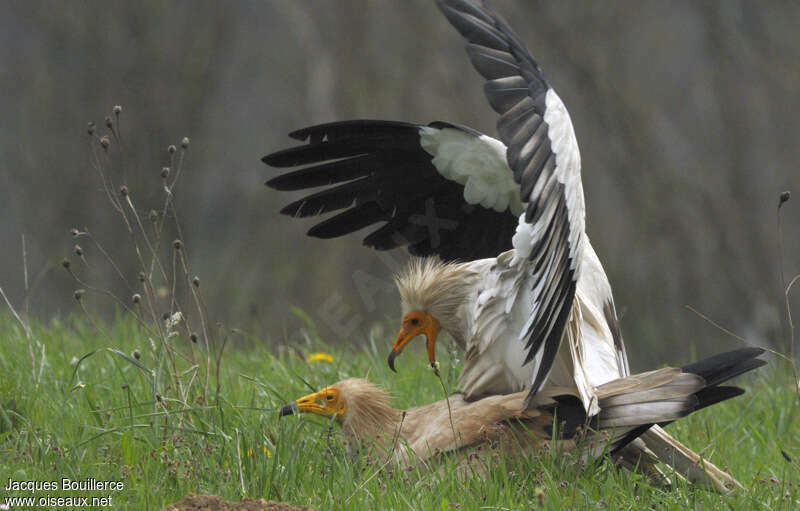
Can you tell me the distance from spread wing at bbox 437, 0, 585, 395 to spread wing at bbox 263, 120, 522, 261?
790 mm

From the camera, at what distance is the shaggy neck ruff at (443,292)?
366 centimetres

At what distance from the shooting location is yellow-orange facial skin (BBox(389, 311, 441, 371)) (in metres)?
3.76

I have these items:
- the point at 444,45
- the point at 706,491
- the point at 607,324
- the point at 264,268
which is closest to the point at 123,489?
the point at 706,491

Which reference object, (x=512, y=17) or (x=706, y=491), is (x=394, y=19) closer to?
(x=512, y=17)

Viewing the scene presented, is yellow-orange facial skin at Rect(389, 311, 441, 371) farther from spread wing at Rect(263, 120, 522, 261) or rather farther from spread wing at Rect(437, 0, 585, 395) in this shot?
spread wing at Rect(437, 0, 585, 395)

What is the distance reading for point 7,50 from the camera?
30.7 ft

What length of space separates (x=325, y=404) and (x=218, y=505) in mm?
1104

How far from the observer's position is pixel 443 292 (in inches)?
145

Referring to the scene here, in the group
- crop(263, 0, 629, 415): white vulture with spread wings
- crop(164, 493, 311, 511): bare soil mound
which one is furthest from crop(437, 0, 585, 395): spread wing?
crop(164, 493, 311, 511): bare soil mound

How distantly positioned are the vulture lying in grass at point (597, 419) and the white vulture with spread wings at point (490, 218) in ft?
0.27

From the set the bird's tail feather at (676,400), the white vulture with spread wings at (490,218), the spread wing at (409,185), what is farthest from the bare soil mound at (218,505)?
the spread wing at (409,185)

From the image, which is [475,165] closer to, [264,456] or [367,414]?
[367,414]

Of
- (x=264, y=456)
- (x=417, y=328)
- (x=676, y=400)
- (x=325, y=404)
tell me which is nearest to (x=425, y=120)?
(x=417, y=328)

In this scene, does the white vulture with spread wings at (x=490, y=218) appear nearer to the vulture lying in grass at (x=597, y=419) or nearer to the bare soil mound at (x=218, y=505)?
the vulture lying in grass at (x=597, y=419)
